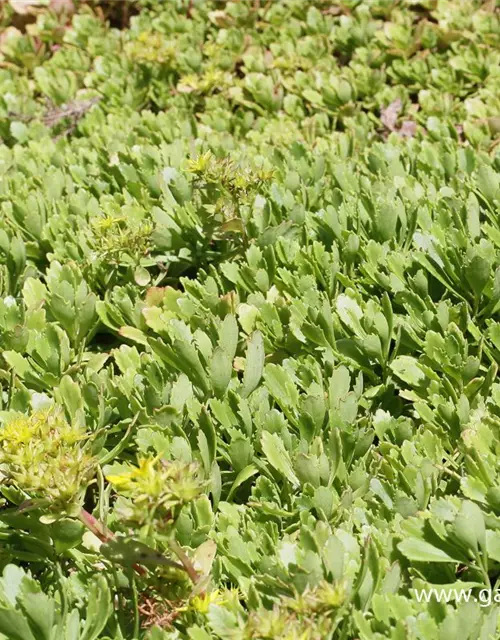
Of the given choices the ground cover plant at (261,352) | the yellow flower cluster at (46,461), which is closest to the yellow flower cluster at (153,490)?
the ground cover plant at (261,352)

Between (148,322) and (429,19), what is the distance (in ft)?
8.62

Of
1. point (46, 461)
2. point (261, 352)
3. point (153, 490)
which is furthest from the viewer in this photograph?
point (261, 352)

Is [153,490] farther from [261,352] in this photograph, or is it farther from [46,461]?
[261,352]

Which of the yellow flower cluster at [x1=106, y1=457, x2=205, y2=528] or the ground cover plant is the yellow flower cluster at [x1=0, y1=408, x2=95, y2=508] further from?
the yellow flower cluster at [x1=106, y1=457, x2=205, y2=528]

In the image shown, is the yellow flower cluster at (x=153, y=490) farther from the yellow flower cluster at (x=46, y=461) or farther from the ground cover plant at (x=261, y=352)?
the yellow flower cluster at (x=46, y=461)

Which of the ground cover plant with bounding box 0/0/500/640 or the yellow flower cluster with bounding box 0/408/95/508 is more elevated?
the yellow flower cluster with bounding box 0/408/95/508

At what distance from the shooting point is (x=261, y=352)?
77.7 inches

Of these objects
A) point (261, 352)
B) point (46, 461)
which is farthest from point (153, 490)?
point (261, 352)

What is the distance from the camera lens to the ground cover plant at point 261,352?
1.46m

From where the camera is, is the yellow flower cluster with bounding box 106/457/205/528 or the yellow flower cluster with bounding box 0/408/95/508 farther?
the yellow flower cluster with bounding box 0/408/95/508

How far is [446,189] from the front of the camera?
251 cm

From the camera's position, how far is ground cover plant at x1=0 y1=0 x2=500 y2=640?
146 cm

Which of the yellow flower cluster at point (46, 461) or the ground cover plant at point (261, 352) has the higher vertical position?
the yellow flower cluster at point (46, 461)

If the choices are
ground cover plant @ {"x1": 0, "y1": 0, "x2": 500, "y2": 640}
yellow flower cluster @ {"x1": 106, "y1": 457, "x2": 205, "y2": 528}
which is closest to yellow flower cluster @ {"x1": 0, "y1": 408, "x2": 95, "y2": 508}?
ground cover plant @ {"x1": 0, "y1": 0, "x2": 500, "y2": 640}
